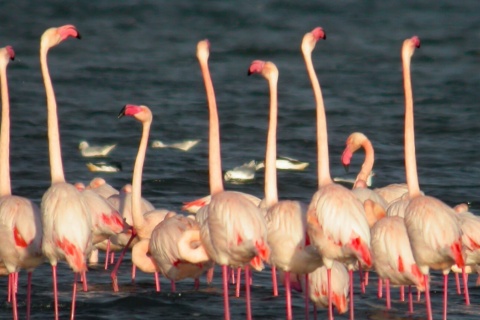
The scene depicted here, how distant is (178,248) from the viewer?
30.0 feet

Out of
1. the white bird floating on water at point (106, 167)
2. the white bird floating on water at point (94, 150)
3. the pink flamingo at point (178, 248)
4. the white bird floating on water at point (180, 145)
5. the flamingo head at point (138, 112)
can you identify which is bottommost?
the pink flamingo at point (178, 248)

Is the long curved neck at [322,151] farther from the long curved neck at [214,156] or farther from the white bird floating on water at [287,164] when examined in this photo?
the white bird floating on water at [287,164]

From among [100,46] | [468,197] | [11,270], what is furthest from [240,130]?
[11,270]

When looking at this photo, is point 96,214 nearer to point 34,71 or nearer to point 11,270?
point 11,270

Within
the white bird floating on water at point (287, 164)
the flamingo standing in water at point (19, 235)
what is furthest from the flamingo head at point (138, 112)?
the white bird floating on water at point (287, 164)

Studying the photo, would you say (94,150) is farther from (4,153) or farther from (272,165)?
(272,165)

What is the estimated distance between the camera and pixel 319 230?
8125 millimetres

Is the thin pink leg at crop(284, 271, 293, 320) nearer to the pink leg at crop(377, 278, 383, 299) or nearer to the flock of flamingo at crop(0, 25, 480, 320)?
the flock of flamingo at crop(0, 25, 480, 320)

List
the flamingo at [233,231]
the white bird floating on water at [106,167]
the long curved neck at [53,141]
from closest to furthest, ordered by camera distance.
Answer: the flamingo at [233,231], the long curved neck at [53,141], the white bird floating on water at [106,167]

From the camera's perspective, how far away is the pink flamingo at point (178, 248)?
9008 millimetres

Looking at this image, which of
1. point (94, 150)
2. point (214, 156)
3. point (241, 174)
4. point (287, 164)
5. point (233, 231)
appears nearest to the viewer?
point (233, 231)

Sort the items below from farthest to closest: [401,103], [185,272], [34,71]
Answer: [34,71] < [401,103] < [185,272]

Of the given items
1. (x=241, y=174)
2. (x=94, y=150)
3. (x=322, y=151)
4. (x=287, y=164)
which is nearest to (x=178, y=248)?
(x=322, y=151)

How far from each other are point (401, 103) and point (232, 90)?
3221 millimetres
